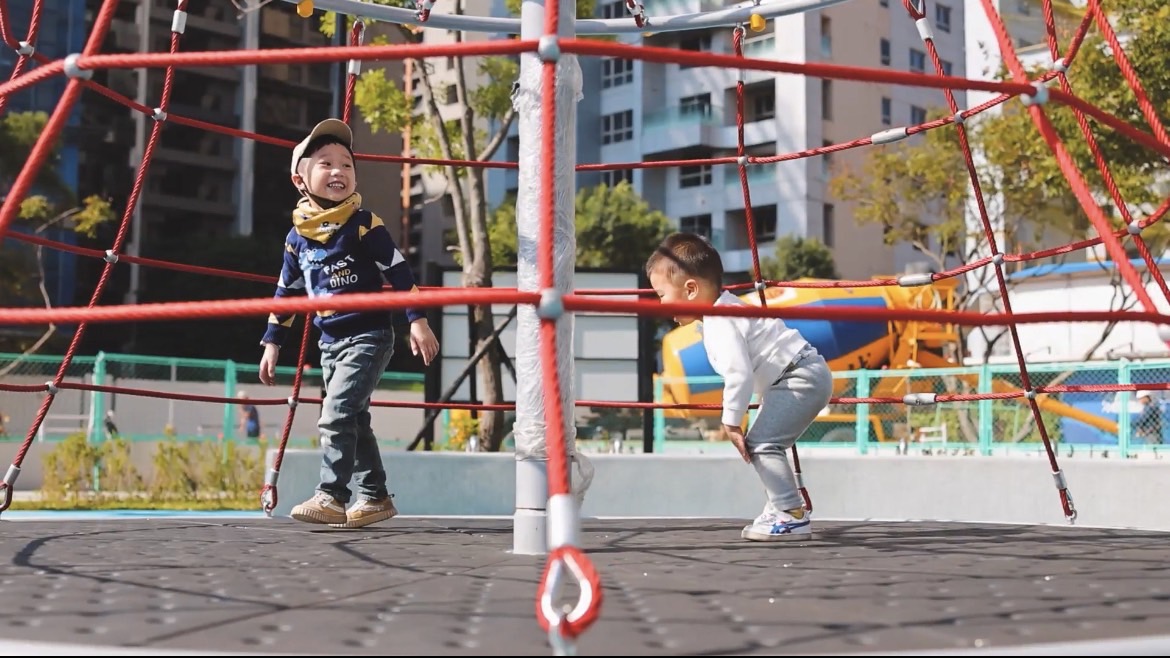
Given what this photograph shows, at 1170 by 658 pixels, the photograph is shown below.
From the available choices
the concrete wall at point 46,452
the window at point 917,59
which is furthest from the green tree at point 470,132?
the window at point 917,59

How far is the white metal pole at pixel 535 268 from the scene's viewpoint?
102 inches

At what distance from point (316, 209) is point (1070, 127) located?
28.0 feet

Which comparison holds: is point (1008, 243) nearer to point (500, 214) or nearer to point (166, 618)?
point (500, 214)

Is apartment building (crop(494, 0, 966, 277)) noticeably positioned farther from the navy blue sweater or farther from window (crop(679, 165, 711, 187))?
the navy blue sweater

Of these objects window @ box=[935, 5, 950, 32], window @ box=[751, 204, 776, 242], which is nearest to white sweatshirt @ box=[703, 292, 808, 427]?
window @ box=[751, 204, 776, 242]

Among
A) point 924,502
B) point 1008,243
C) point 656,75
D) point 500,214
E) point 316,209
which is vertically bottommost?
point 924,502

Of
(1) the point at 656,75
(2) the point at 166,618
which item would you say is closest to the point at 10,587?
(2) the point at 166,618

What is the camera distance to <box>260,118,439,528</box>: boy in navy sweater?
3105mm

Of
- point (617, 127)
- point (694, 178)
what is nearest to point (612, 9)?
point (617, 127)

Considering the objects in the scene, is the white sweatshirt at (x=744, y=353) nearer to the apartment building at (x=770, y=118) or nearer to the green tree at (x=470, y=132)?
the green tree at (x=470, y=132)

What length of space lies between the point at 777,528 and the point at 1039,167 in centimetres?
957

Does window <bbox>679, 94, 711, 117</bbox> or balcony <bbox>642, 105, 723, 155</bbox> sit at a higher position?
window <bbox>679, 94, 711, 117</bbox>

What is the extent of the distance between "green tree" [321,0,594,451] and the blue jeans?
3.60 metres

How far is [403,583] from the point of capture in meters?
2.07
